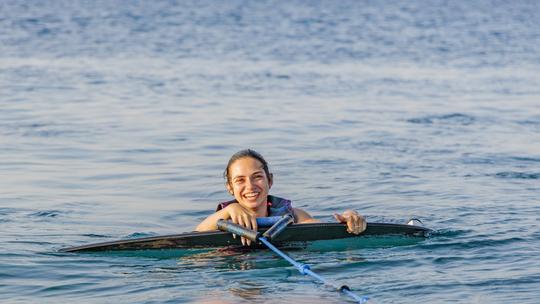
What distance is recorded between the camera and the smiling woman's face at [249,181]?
9.26m

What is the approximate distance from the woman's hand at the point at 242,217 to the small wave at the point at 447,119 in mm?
10265

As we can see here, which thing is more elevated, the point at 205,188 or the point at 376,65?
the point at 376,65

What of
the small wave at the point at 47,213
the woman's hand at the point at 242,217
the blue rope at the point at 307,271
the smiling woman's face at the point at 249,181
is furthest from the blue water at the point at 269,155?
the smiling woman's face at the point at 249,181

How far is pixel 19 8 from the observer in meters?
51.6

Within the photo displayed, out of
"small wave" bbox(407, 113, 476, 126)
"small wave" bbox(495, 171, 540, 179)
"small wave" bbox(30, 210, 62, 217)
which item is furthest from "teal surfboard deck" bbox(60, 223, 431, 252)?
"small wave" bbox(407, 113, 476, 126)

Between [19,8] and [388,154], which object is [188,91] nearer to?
[388,154]

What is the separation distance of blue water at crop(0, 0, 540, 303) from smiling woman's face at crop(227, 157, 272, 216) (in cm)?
46

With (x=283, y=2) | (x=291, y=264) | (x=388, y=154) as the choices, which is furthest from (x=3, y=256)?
(x=283, y=2)

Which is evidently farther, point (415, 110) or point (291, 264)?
point (415, 110)

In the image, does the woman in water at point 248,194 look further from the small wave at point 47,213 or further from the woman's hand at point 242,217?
the small wave at point 47,213

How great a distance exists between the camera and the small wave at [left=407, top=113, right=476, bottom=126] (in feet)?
63.2

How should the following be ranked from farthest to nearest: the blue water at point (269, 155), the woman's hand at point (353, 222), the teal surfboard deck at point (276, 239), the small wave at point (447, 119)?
the small wave at point (447, 119) < the woman's hand at point (353, 222) < the teal surfboard deck at point (276, 239) < the blue water at point (269, 155)

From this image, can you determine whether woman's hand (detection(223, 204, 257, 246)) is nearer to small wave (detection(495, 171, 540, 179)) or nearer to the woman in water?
the woman in water

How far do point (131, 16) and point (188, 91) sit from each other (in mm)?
26653
